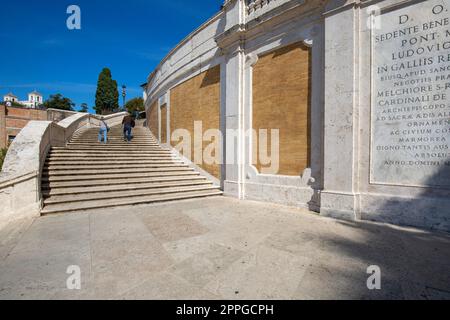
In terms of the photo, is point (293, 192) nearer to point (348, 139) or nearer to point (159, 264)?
point (348, 139)

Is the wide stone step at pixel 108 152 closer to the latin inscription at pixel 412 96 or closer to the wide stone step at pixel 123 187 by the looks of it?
the wide stone step at pixel 123 187

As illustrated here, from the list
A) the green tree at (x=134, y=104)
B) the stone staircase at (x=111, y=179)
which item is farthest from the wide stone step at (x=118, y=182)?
the green tree at (x=134, y=104)

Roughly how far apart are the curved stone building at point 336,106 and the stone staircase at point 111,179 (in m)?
1.54

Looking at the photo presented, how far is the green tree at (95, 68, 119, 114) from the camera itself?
4309 centimetres

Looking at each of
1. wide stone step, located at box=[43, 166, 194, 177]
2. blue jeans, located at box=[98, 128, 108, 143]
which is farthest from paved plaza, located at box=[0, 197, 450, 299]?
blue jeans, located at box=[98, 128, 108, 143]

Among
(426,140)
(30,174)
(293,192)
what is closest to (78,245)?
(30,174)

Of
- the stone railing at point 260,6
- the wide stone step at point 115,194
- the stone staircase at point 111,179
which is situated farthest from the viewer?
the stone railing at point 260,6

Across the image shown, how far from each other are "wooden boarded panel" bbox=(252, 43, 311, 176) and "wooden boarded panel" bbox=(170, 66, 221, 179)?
2083 millimetres

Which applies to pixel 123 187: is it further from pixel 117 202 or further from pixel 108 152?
pixel 108 152

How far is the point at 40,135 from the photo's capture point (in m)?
6.21

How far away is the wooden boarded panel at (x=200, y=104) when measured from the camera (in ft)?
28.6

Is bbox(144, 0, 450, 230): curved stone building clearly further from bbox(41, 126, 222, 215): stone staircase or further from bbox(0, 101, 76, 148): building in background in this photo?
bbox(0, 101, 76, 148): building in background

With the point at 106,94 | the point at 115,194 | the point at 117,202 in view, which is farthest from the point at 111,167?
the point at 106,94

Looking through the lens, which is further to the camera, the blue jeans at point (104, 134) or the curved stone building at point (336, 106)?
the blue jeans at point (104, 134)
